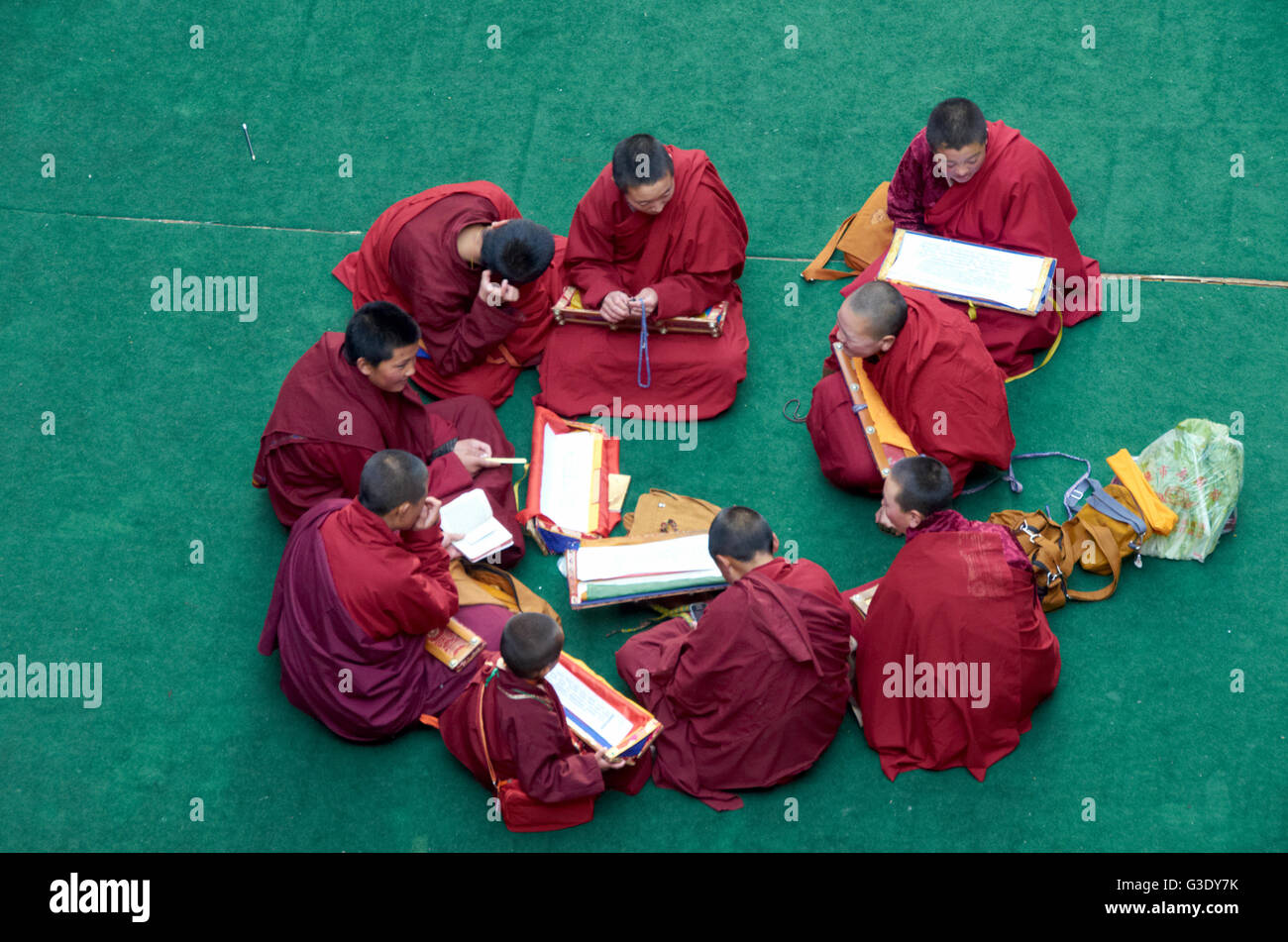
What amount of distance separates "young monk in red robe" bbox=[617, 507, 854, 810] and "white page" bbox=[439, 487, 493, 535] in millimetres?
1329

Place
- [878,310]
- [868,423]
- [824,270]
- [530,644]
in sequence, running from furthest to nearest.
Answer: [824,270]
[868,423]
[878,310]
[530,644]

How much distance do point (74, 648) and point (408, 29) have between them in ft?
17.5

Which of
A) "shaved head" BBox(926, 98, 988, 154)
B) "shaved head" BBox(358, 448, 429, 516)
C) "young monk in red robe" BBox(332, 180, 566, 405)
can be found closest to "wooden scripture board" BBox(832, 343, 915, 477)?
"shaved head" BBox(926, 98, 988, 154)

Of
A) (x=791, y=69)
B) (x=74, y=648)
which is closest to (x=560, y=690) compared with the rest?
(x=74, y=648)

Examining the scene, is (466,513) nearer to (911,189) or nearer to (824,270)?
(824,270)

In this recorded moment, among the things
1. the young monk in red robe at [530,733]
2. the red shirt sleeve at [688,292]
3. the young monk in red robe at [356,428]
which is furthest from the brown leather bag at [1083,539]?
the young monk in red robe at [356,428]

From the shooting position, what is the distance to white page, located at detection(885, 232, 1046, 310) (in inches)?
296

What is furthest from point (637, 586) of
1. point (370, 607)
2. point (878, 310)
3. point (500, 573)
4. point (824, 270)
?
point (824, 270)

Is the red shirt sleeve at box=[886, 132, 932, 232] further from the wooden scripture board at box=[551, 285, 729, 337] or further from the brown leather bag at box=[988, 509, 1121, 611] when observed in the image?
the brown leather bag at box=[988, 509, 1121, 611]

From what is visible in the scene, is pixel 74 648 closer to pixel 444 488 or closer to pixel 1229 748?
pixel 444 488

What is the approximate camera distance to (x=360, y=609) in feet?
19.7

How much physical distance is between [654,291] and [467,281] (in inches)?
44.8

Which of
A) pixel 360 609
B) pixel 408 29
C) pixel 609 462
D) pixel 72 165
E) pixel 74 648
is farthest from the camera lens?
pixel 408 29

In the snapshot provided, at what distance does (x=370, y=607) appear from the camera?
237 inches
